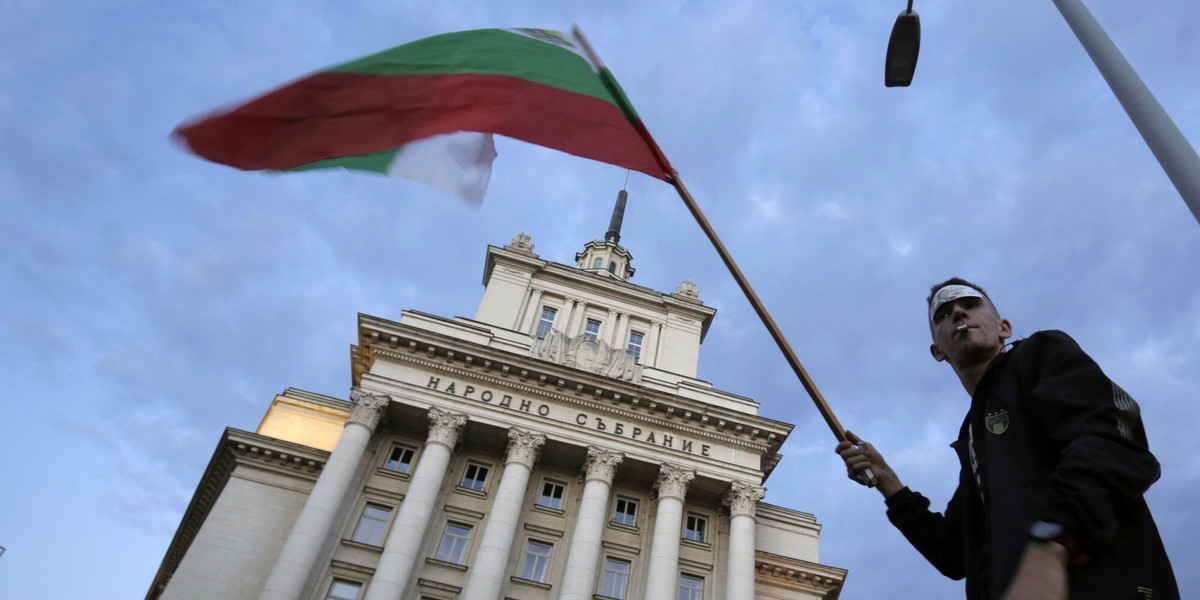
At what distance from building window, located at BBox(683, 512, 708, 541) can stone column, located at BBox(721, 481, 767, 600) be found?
1357 millimetres

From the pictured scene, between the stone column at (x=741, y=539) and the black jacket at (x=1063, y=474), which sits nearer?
the black jacket at (x=1063, y=474)

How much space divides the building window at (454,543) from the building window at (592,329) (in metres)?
12.1

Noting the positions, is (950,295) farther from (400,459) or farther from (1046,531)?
(400,459)

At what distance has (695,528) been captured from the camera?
3103 centimetres

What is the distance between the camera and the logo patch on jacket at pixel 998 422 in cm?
274

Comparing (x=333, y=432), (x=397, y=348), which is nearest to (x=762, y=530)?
(x=397, y=348)

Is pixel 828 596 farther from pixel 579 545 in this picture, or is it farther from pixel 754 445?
pixel 579 545

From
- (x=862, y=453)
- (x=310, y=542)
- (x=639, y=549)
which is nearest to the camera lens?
(x=862, y=453)

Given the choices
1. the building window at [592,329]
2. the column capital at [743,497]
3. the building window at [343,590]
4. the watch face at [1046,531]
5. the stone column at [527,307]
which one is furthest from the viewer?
the building window at [592,329]

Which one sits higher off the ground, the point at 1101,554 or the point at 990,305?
the point at 990,305

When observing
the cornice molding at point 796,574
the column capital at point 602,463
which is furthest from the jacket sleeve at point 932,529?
the cornice molding at point 796,574

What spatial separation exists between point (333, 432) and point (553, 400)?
1114cm

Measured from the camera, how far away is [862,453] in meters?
Result: 3.99

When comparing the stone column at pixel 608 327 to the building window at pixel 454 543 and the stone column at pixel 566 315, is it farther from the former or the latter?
the building window at pixel 454 543
